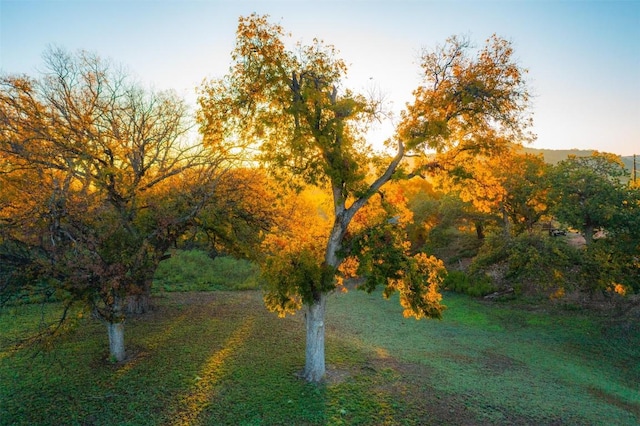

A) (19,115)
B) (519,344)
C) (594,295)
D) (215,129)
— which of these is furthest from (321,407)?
(594,295)

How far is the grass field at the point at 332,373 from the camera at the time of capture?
11.6 metres

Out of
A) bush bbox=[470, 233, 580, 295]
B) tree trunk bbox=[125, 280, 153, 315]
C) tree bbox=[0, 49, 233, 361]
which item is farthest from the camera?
bush bbox=[470, 233, 580, 295]

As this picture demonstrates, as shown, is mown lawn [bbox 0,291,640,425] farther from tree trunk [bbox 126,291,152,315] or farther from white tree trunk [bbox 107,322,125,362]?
tree trunk [bbox 126,291,152,315]

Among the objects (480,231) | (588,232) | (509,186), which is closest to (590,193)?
(588,232)

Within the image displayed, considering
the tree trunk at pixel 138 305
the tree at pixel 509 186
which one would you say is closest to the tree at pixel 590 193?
the tree at pixel 509 186

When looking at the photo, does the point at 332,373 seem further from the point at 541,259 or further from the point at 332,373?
the point at 541,259

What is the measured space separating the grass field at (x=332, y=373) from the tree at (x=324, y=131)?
94.3 inches

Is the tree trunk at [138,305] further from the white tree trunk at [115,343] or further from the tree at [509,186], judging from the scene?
the tree at [509,186]

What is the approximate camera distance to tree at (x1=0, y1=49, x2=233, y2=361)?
11086 millimetres

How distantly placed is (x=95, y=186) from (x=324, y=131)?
936 cm

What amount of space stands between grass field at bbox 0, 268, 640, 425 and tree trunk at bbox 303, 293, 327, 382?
1.46ft

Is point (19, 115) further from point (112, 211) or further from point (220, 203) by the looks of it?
point (220, 203)

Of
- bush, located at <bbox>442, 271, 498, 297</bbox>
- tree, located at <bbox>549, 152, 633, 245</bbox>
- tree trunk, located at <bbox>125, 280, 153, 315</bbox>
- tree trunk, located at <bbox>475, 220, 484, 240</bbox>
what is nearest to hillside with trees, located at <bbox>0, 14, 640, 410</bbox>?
tree trunk, located at <bbox>125, 280, 153, 315</bbox>

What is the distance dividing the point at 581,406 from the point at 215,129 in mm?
15937
